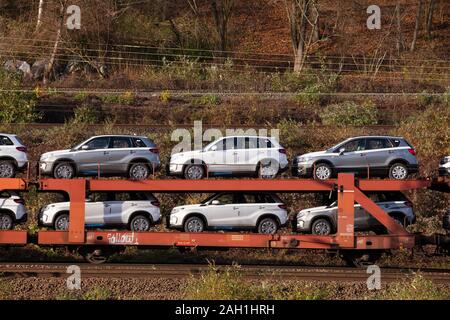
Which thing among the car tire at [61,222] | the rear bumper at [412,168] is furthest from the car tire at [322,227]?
the car tire at [61,222]

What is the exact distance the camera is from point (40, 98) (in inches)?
1367

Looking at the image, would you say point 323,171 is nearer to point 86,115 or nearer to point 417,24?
point 86,115

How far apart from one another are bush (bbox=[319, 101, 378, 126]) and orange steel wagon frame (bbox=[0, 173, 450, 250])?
12.0m

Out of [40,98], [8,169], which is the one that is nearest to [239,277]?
[8,169]

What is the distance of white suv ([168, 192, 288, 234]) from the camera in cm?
2145

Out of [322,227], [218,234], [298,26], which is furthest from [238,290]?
[298,26]

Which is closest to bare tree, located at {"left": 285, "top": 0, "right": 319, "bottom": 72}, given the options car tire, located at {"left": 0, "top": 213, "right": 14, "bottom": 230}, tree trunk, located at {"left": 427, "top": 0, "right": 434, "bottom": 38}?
tree trunk, located at {"left": 427, "top": 0, "right": 434, "bottom": 38}

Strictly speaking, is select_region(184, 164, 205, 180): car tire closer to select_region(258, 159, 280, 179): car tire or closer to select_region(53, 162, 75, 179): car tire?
select_region(258, 159, 280, 179): car tire

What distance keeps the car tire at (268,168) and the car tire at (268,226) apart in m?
1.17

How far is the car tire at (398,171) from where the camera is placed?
2205cm

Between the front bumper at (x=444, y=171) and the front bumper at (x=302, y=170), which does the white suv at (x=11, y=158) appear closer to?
the front bumper at (x=302, y=170)

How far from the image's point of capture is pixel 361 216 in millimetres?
21688

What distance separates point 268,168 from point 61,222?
215 inches

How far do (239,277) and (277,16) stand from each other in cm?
3293
